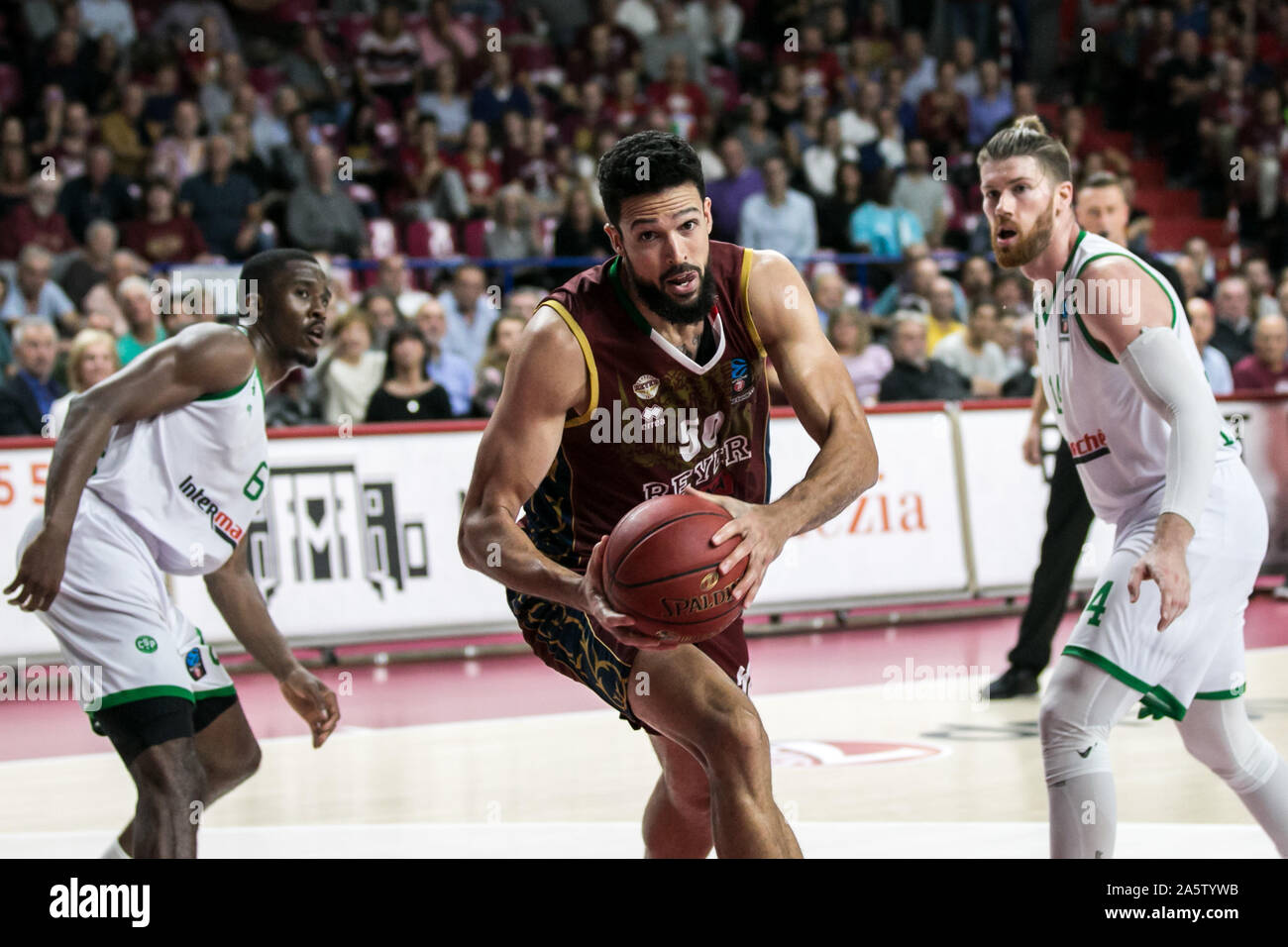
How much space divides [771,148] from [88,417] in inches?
454

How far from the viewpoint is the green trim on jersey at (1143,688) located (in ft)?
13.2

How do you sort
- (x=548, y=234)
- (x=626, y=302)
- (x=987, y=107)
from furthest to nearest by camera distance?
(x=987, y=107) → (x=548, y=234) → (x=626, y=302)

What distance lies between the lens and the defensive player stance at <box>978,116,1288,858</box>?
157 inches

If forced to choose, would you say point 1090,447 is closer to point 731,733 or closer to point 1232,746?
point 1232,746

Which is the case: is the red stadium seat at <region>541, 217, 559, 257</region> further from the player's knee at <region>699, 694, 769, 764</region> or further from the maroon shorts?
the player's knee at <region>699, 694, 769, 764</region>

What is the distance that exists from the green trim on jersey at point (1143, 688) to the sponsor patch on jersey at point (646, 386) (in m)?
1.17

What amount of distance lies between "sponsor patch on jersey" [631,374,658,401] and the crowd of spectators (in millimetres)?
5409

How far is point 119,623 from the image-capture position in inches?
164

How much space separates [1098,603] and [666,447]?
1.13 meters

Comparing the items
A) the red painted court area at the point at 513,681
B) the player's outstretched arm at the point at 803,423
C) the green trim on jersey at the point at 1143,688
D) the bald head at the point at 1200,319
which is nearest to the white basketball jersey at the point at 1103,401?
the green trim on jersey at the point at 1143,688

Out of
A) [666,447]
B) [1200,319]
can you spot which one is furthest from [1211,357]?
[666,447]

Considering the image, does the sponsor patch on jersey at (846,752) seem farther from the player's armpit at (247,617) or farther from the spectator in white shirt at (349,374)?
the spectator in white shirt at (349,374)

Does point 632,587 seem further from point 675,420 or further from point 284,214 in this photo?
point 284,214
